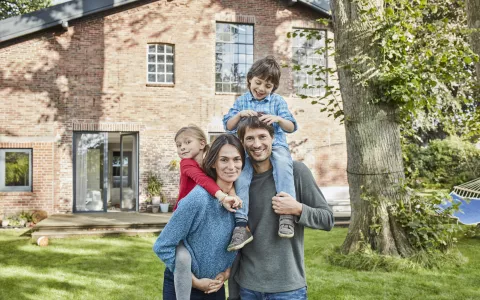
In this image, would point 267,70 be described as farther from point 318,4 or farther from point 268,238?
point 318,4

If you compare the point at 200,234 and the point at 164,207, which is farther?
the point at 164,207

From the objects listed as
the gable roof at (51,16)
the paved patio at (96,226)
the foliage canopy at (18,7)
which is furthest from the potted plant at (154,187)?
the foliage canopy at (18,7)

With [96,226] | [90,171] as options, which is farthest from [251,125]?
[90,171]

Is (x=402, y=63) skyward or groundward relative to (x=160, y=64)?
groundward

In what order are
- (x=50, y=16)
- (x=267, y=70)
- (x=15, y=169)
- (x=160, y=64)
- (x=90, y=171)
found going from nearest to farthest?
1. (x=267, y=70)
2. (x=50, y=16)
3. (x=15, y=169)
4. (x=90, y=171)
5. (x=160, y=64)

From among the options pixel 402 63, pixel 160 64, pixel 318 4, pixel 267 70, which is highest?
pixel 318 4

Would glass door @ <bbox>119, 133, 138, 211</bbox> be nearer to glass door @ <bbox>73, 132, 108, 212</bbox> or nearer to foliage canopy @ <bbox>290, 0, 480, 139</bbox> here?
glass door @ <bbox>73, 132, 108, 212</bbox>

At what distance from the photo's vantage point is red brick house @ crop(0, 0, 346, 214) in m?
12.3

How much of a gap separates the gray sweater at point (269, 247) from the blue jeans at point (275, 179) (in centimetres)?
7

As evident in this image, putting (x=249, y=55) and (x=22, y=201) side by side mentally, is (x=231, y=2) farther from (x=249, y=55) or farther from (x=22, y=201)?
(x=22, y=201)

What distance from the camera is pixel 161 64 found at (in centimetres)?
1324

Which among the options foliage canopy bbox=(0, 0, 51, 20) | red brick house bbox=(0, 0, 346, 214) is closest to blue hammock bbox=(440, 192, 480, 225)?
red brick house bbox=(0, 0, 346, 214)

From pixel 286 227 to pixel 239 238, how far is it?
25 cm

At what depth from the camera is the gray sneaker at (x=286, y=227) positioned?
2.29m
